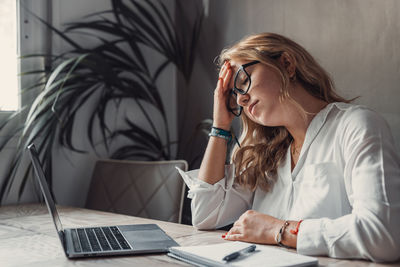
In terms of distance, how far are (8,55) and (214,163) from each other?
134 cm

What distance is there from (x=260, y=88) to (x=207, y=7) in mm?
1506

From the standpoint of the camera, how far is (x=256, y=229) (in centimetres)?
140

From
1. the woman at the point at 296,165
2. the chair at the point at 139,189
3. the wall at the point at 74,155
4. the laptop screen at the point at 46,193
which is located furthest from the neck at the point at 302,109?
the wall at the point at 74,155

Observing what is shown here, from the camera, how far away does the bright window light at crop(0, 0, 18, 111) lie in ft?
8.11

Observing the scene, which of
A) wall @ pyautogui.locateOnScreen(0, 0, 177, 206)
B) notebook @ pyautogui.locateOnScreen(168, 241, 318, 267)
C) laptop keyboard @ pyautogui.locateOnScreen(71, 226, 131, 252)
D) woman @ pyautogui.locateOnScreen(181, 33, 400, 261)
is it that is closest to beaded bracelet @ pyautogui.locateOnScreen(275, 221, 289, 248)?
woman @ pyautogui.locateOnScreen(181, 33, 400, 261)

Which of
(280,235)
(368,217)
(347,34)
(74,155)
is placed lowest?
(74,155)

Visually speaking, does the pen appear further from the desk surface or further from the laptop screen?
the laptop screen

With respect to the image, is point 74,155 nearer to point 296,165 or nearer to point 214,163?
point 214,163

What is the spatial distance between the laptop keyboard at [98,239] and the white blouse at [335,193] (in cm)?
35

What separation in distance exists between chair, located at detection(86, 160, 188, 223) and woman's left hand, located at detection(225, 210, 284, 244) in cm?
85

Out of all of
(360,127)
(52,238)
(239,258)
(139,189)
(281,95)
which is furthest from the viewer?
(139,189)

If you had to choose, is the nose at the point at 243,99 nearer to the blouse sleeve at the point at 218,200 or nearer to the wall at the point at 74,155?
the blouse sleeve at the point at 218,200

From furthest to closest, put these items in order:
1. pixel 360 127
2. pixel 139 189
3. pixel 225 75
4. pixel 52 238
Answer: pixel 139 189
pixel 225 75
pixel 52 238
pixel 360 127

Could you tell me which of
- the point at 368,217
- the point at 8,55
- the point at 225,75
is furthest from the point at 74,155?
the point at 368,217
